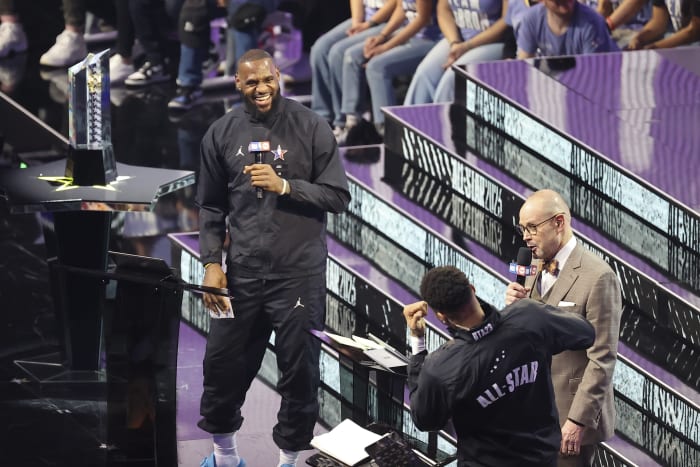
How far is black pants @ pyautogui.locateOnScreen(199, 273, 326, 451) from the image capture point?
4.98 meters

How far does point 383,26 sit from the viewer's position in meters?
8.75

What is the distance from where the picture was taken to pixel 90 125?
5832 millimetres

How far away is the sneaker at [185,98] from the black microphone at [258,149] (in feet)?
16.3

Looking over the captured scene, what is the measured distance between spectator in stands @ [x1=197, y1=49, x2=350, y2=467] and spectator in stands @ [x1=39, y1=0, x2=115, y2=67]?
19.8ft

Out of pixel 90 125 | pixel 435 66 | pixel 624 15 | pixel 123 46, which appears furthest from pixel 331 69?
pixel 90 125

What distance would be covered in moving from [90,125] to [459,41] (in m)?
2.90

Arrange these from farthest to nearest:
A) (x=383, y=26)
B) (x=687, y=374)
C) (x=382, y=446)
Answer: (x=383, y=26) < (x=687, y=374) < (x=382, y=446)

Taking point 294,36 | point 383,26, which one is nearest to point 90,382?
point 383,26

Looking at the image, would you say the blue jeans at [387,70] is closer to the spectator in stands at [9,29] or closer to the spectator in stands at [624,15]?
the spectator in stands at [624,15]

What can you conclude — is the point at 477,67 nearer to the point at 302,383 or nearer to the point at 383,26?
the point at 383,26

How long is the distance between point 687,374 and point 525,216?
1.59m

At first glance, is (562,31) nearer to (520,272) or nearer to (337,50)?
(337,50)

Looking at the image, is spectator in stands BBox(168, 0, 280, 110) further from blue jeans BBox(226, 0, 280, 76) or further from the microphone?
the microphone

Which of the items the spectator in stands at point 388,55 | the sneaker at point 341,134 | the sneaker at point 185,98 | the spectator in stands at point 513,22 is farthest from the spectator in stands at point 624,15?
the sneaker at point 185,98
